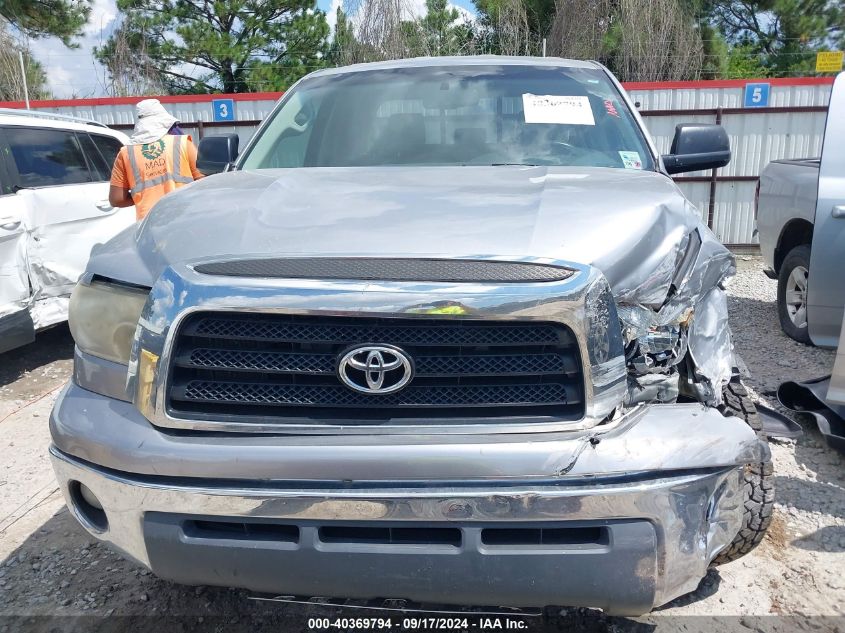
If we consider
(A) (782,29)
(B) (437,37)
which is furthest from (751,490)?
(A) (782,29)

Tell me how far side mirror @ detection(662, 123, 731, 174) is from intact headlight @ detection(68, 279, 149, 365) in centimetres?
228

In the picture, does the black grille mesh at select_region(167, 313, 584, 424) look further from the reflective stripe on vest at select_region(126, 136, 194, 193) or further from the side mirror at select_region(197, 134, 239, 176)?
the reflective stripe on vest at select_region(126, 136, 194, 193)

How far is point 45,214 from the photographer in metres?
5.15

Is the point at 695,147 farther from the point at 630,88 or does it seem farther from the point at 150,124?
the point at 630,88

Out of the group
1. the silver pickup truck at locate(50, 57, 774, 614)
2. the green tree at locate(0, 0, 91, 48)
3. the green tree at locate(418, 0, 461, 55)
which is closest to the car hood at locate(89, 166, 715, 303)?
the silver pickup truck at locate(50, 57, 774, 614)

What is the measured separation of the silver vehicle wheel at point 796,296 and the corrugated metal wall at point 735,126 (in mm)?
5033

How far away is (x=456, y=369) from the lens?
1749mm

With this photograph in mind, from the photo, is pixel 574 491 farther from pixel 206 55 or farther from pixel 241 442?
pixel 206 55

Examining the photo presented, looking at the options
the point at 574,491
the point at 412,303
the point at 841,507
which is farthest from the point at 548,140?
the point at 841,507

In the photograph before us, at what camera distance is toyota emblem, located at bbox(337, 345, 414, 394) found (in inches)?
67.4

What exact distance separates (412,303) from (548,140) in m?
1.57

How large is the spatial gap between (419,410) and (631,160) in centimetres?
163

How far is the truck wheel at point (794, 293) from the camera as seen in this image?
18.3ft

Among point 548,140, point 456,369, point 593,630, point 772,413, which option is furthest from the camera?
point 548,140
